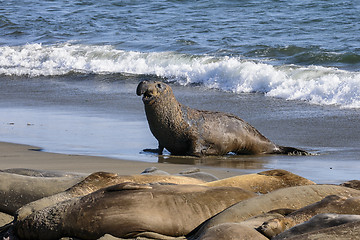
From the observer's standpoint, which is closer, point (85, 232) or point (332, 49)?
point (85, 232)

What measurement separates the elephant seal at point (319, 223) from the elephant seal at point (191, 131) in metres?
5.77

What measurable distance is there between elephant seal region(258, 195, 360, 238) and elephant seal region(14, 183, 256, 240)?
574mm

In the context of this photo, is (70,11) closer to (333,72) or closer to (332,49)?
(332,49)

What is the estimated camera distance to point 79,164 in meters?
8.17

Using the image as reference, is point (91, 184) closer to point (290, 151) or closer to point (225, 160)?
point (225, 160)

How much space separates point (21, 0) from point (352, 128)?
25706 millimetres

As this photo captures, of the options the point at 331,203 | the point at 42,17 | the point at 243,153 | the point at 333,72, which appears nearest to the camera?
the point at 331,203

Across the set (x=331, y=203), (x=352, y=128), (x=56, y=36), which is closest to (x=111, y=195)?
(x=331, y=203)

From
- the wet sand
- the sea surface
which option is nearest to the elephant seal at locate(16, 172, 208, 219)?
the wet sand

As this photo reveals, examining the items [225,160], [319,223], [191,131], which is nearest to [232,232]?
[319,223]

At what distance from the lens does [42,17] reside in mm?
28766

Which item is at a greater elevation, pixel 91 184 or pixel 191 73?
pixel 91 184

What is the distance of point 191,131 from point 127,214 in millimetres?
5568

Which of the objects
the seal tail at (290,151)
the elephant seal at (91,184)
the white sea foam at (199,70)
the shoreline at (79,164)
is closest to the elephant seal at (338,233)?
the elephant seal at (91,184)
